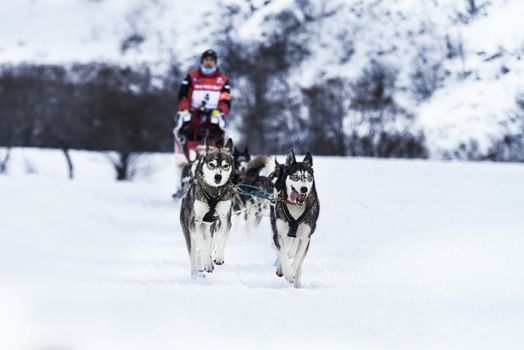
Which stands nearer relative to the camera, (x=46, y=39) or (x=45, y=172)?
(x=45, y=172)

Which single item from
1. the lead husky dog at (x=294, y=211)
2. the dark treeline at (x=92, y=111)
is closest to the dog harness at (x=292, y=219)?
→ the lead husky dog at (x=294, y=211)

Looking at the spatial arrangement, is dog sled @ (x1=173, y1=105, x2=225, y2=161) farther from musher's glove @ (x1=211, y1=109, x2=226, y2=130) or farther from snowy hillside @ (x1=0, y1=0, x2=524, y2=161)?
snowy hillside @ (x1=0, y1=0, x2=524, y2=161)

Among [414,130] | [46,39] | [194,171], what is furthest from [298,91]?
[46,39]

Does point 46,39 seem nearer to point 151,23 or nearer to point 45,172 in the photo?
point 151,23

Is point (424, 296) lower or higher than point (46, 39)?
lower

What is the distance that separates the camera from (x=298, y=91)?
49.6m

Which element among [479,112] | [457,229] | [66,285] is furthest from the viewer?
[479,112]

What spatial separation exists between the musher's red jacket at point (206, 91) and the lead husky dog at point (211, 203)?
3.13m

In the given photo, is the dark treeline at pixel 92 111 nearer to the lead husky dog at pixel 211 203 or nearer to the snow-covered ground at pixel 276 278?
the snow-covered ground at pixel 276 278

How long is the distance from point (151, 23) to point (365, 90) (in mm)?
52721

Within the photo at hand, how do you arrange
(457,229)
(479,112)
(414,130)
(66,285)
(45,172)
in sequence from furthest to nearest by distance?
→ (414,130), (45,172), (479,112), (457,229), (66,285)

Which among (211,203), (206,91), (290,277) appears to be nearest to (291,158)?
(211,203)

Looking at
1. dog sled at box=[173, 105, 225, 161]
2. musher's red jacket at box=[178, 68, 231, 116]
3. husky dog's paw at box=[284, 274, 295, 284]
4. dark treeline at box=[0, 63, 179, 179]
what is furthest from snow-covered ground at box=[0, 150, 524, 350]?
dark treeline at box=[0, 63, 179, 179]

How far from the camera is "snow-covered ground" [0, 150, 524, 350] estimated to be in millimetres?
3971
